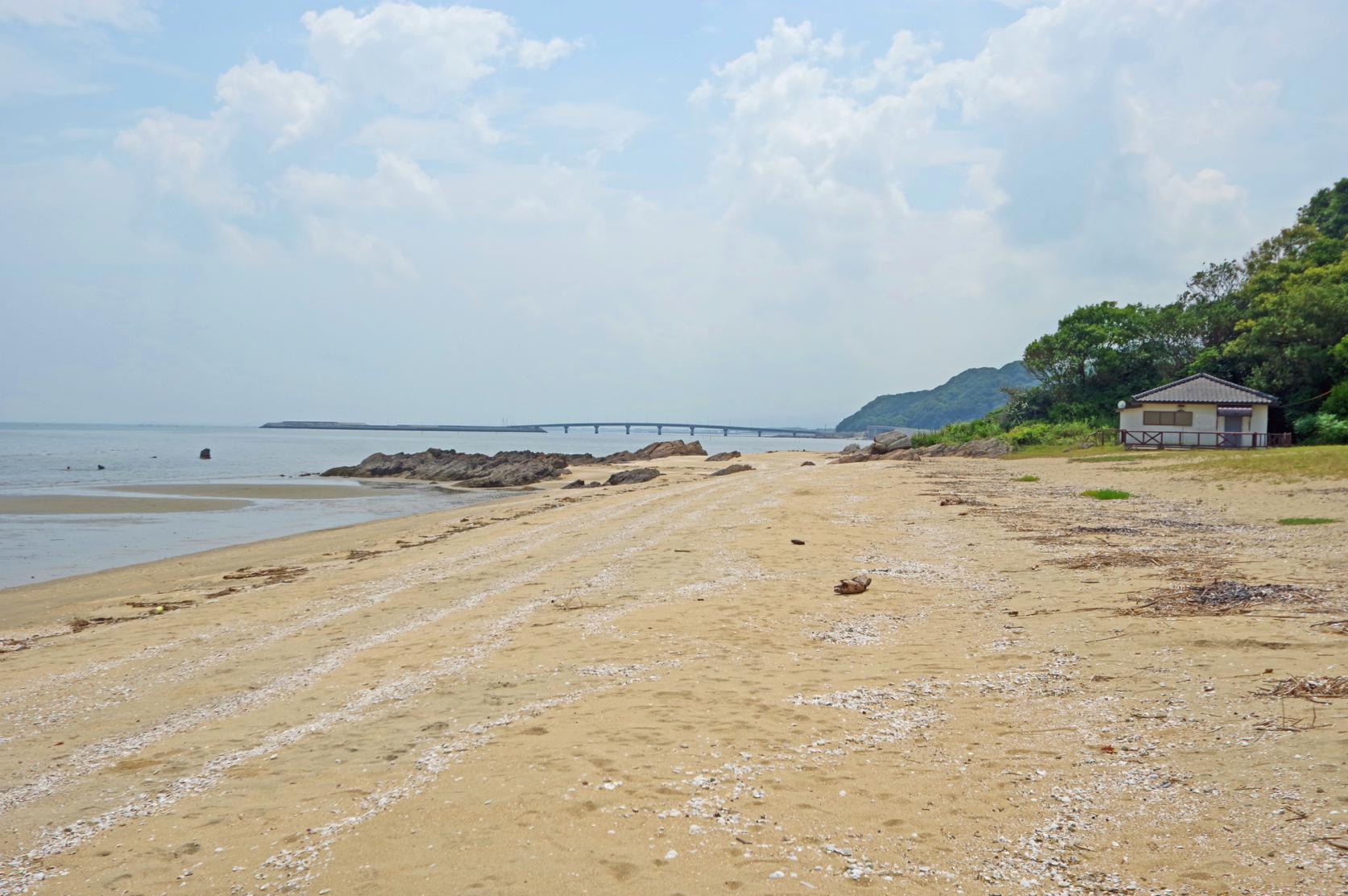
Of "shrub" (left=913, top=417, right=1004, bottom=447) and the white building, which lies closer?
the white building

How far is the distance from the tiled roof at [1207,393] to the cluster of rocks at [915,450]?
7349 mm

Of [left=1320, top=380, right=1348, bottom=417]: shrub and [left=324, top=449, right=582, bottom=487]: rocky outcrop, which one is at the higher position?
[left=1320, top=380, right=1348, bottom=417]: shrub

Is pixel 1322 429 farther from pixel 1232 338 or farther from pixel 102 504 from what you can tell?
pixel 102 504

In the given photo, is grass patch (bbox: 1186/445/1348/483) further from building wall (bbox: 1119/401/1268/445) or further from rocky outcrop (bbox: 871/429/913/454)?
rocky outcrop (bbox: 871/429/913/454)

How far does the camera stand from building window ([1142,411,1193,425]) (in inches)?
1580

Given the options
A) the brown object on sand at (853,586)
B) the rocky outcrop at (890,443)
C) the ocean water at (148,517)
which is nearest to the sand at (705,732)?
the brown object on sand at (853,586)

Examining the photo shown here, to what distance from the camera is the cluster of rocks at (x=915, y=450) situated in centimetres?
4328

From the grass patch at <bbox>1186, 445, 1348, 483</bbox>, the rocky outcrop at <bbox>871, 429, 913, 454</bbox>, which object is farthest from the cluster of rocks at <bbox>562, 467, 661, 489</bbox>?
the grass patch at <bbox>1186, 445, 1348, 483</bbox>

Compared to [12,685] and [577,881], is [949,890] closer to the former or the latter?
[577,881]

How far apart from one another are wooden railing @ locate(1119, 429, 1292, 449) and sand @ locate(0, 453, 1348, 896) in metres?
30.4

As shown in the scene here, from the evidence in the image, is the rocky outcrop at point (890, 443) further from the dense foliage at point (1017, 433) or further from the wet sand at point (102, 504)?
the wet sand at point (102, 504)

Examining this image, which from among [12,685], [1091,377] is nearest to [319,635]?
[12,685]

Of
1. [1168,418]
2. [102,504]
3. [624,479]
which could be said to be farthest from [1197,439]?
[102,504]

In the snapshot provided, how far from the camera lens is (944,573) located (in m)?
11.0
